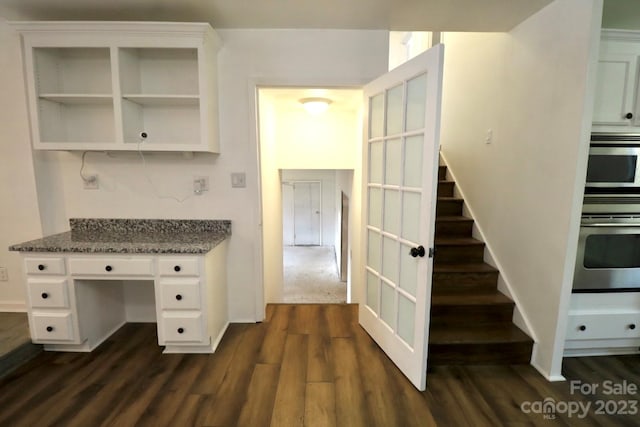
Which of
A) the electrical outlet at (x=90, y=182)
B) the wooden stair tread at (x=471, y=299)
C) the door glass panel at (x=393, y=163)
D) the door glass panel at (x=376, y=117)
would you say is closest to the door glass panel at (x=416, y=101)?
the door glass panel at (x=393, y=163)

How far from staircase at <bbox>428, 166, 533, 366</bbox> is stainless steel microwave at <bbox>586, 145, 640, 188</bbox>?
0.92m

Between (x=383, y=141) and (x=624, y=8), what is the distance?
1.66 metres

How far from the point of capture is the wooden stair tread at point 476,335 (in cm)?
207

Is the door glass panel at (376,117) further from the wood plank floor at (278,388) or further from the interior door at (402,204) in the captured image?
the wood plank floor at (278,388)

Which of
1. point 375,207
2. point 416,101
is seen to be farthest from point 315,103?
point 416,101

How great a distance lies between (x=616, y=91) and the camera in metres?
1.98

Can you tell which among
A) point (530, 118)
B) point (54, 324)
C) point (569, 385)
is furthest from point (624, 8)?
point (54, 324)

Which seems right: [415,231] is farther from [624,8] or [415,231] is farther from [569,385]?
[624,8]

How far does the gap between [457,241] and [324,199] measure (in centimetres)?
627

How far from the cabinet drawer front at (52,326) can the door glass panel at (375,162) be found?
234cm

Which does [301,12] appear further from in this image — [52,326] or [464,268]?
[52,326]

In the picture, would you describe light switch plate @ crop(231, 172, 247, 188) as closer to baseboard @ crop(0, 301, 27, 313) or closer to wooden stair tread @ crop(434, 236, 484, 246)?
wooden stair tread @ crop(434, 236, 484, 246)

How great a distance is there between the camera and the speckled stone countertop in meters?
1.99

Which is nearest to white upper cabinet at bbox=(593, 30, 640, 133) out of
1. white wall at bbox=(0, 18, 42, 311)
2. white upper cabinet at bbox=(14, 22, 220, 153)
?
white upper cabinet at bbox=(14, 22, 220, 153)
